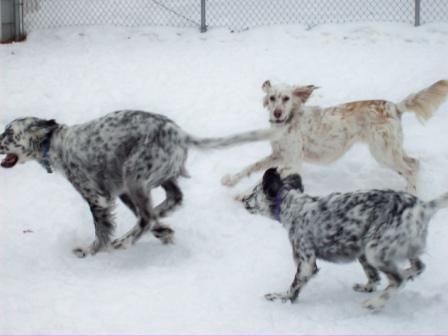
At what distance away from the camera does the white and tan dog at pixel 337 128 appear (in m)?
7.91

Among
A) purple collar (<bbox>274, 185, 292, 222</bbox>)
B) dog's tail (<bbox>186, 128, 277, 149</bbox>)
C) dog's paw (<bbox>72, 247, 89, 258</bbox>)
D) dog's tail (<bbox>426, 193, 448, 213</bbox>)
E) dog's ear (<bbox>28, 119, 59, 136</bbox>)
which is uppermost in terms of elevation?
dog's tail (<bbox>186, 128, 277, 149</bbox>)

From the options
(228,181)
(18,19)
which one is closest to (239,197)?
(228,181)

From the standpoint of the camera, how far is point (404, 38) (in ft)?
37.0

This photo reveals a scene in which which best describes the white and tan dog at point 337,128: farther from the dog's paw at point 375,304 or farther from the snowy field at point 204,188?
the dog's paw at point 375,304

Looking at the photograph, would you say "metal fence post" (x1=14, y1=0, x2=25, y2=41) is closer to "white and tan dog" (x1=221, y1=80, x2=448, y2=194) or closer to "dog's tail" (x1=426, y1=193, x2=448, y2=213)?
"white and tan dog" (x1=221, y1=80, x2=448, y2=194)

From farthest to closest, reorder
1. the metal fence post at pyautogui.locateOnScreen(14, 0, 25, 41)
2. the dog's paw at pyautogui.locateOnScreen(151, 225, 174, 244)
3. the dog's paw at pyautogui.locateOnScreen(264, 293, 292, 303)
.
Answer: the metal fence post at pyautogui.locateOnScreen(14, 0, 25, 41) < the dog's paw at pyautogui.locateOnScreen(151, 225, 174, 244) < the dog's paw at pyautogui.locateOnScreen(264, 293, 292, 303)

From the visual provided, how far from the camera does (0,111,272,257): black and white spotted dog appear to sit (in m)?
6.49

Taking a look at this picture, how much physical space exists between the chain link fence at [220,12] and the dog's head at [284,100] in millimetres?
4266

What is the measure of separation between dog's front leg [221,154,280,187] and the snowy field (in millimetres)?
128

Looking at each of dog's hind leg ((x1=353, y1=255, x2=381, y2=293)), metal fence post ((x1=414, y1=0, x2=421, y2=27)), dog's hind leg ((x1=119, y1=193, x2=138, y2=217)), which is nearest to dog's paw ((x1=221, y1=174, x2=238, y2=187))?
dog's hind leg ((x1=119, y1=193, x2=138, y2=217))

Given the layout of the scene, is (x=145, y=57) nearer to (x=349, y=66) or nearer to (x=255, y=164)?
(x=349, y=66)

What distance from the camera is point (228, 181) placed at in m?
8.02

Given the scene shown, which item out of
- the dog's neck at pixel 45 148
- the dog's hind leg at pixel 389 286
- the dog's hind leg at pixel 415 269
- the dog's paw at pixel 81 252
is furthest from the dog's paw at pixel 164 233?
the dog's hind leg at pixel 415 269

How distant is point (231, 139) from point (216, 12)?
746 centimetres
